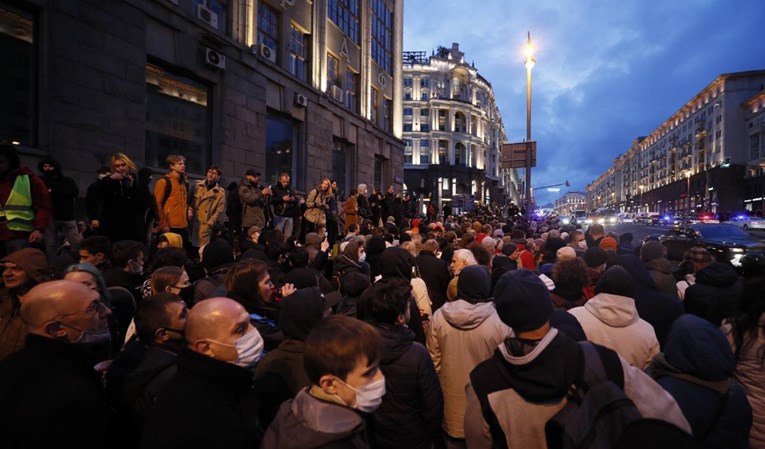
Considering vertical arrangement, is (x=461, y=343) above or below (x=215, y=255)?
below

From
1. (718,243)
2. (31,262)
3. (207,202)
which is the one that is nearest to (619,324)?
(31,262)

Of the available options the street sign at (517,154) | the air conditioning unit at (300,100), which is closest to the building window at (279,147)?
the air conditioning unit at (300,100)

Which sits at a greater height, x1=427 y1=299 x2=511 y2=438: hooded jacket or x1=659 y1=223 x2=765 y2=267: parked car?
x1=659 y1=223 x2=765 y2=267: parked car

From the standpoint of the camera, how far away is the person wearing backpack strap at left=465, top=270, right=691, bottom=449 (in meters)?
1.94

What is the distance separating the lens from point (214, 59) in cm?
1320

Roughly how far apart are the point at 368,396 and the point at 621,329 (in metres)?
2.50

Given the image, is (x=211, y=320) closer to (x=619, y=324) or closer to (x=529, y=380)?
(x=529, y=380)

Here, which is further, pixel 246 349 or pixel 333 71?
pixel 333 71

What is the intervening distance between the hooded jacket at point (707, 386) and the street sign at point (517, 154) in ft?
45.9

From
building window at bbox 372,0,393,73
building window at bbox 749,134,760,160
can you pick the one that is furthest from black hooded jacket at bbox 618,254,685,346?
building window at bbox 749,134,760,160

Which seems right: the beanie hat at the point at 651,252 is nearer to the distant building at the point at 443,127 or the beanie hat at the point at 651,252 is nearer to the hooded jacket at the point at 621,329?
the hooded jacket at the point at 621,329

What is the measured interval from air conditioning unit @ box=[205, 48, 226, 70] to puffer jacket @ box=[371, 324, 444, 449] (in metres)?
12.7

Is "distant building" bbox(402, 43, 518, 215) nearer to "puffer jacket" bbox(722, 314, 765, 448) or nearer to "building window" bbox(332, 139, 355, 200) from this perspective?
"building window" bbox(332, 139, 355, 200)

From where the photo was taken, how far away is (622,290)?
3.46 meters
